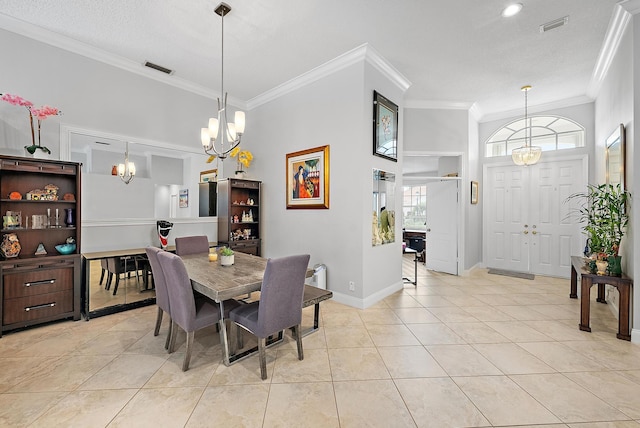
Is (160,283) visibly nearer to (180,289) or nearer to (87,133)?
(180,289)

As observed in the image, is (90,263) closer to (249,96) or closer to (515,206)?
(249,96)

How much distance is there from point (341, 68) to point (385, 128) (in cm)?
98

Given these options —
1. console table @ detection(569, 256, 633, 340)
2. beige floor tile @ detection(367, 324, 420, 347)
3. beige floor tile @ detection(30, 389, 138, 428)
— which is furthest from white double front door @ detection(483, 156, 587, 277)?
beige floor tile @ detection(30, 389, 138, 428)

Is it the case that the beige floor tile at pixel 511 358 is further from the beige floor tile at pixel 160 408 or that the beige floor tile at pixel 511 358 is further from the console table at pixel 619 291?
the beige floor tile at pixel 160 408

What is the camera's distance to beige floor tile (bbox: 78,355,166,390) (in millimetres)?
2025

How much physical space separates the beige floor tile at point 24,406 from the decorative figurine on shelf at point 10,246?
1.58 meters

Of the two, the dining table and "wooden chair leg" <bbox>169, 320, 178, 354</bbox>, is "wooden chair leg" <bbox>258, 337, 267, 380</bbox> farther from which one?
"wooden chair leg" <bbox>169, 320, 178, 354</bbox>

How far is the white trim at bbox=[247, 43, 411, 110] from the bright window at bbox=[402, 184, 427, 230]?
6068 millimetres

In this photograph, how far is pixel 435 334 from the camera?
2881 millimetres

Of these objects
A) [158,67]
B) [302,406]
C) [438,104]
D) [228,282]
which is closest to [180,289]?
[228,282]

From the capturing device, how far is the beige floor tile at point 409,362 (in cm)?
220

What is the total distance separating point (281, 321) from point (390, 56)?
3.39 metres

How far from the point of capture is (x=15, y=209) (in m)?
3.06

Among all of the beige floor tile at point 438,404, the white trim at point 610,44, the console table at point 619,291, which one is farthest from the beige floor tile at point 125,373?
the white trim at point 610,44
